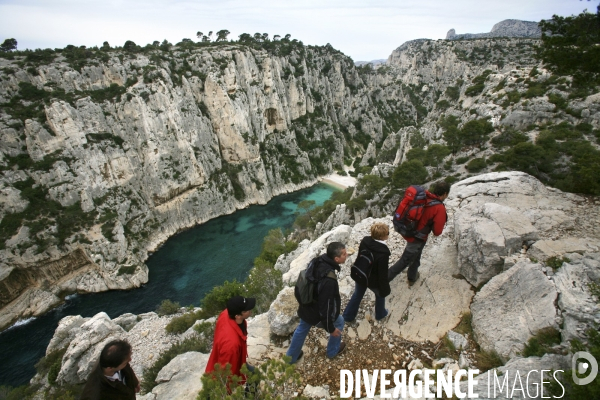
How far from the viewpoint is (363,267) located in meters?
5.12

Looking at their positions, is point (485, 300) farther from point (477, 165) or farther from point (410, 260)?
point (477, 165)

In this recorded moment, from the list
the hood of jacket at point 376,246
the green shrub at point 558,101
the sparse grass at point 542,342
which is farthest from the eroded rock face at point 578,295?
the green shrub at point 558,101

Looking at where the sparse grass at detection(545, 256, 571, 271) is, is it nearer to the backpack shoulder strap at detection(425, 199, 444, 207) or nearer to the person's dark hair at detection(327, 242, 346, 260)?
the backpack shoulder strap at detection(425, 199, 444, 207)

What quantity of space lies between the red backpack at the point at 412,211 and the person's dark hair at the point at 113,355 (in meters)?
5.34

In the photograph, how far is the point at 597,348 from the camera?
336cm

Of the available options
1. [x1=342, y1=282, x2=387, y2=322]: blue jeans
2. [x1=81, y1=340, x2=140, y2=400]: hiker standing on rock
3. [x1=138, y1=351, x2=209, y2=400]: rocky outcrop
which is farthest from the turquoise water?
[x1=81, y1=340, x2=140, y2=400]: hiker standing on rock

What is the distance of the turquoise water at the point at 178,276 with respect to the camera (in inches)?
934

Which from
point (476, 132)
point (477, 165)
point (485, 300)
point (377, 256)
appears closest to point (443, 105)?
point (476, 132)

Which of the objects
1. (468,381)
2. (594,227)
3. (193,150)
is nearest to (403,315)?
(468,381)

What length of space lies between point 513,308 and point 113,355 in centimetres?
663

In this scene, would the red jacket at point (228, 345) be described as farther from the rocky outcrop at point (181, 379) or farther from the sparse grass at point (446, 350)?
the sparse grass at point (446, 350)

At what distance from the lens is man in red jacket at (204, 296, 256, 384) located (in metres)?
4.21

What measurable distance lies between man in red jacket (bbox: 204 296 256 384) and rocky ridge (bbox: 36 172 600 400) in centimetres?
167

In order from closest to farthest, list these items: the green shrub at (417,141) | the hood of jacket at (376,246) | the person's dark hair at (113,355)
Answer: the person's dark hair at (113,355) → the hood of jacket at (376,246) → the green shrub at (417,141)
